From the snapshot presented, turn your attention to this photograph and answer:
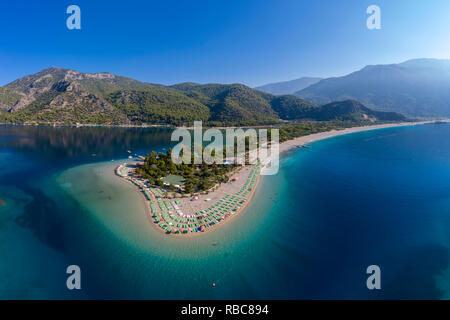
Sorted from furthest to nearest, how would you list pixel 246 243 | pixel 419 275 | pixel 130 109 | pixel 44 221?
pixel 130 109
pixel 44 221
pixel 246 243
pixel 419 275

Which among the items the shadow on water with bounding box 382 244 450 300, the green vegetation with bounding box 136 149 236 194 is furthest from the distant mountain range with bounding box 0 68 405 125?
the shadow on water with bounding box 382 244 450 300

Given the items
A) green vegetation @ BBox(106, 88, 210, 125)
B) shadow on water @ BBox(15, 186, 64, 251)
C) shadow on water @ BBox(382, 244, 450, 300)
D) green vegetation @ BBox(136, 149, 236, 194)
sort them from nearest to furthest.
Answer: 1. shadow on water @ BBox(382, 244, 450, 300)
2. shadow on water @ BBox(15, 186, 64, 251)
3. green vegetation @ BBox(136, 149, 236, 194)
4. green vegetation @ BBox(106, 88, 210, 125)

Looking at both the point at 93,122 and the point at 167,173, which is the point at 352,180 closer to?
the point at 167,173

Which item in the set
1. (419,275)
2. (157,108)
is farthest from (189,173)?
(157,108)

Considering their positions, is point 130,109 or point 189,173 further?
point 130,109

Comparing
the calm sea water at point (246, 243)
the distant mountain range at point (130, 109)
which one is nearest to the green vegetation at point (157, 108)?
the distant mountain range at point (130, 109)

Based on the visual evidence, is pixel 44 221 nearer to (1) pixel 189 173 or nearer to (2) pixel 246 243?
(1) pixel 189 173

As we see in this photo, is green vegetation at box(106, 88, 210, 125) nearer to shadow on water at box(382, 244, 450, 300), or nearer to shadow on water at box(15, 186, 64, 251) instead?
shadow on water at box(15, 186, 64, 251)
